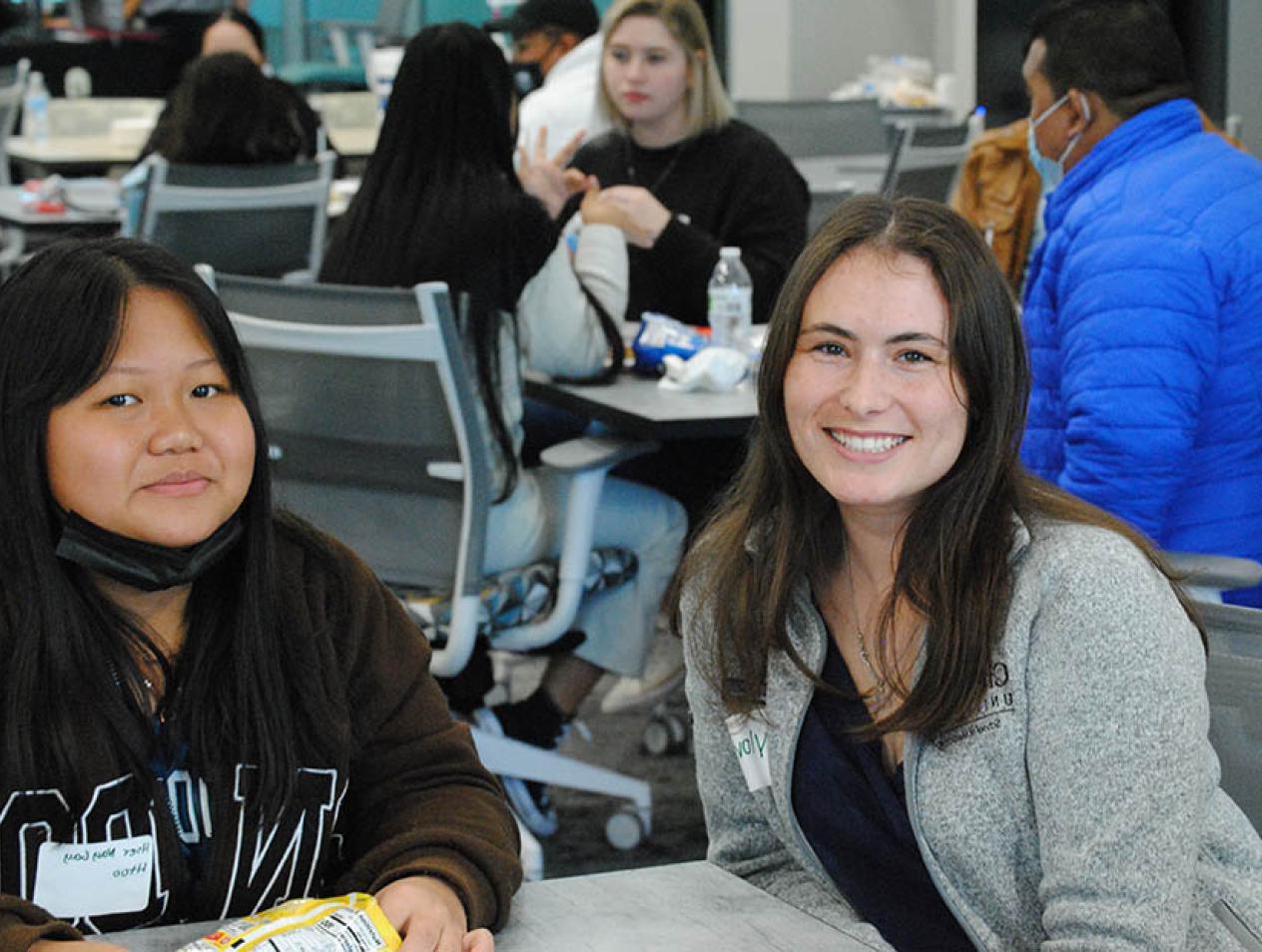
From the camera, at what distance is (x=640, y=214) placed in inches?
149

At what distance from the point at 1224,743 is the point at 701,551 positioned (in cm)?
52

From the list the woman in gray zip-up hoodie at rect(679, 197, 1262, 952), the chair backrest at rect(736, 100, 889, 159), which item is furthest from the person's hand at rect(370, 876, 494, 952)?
the chair backrest at rect(736, 100, 889, 159)

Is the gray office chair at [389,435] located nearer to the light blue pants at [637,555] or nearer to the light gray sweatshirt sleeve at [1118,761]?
the light blue pants at [637,555]

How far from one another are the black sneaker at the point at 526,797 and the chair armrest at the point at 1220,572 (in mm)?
1522

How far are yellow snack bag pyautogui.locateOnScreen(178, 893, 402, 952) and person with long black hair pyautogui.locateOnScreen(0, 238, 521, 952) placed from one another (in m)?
0.08

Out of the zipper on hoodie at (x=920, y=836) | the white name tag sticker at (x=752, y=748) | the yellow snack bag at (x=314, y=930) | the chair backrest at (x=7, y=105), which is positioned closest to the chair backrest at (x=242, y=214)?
the chair backrest at (x=7, y=105)

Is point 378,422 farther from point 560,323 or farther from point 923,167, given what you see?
point 923,167

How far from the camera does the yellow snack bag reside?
1.21 meters

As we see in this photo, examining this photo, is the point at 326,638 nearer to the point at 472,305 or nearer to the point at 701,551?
the point at 701,551

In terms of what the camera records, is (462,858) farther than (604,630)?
No

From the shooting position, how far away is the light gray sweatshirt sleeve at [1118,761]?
149cm

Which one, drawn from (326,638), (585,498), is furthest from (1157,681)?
(585,498)

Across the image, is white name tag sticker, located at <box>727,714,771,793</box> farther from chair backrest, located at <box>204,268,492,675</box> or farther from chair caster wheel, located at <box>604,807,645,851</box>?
chair caster wheel, located at <box>604,807,645,851</box>

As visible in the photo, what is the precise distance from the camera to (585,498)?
3.08 meters
